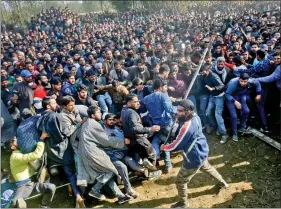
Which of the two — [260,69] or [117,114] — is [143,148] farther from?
[260,69]

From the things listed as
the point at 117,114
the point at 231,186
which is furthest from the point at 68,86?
the point at 231,186

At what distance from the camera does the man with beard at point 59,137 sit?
495cm

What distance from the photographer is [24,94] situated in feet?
23.7

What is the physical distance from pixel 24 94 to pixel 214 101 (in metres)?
4.48

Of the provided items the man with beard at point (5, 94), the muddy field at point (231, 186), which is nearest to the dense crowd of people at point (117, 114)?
the man with beard at point (5, 94)

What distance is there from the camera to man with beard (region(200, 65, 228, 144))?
682 cm

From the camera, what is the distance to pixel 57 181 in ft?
18.8

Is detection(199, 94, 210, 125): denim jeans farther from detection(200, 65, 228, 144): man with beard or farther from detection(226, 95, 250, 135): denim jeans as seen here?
detection(226, 95, 250, 135): denim jeans

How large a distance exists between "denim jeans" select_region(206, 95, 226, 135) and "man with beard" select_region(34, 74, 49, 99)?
3.93 m

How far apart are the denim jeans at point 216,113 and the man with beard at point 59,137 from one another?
3.31 metres

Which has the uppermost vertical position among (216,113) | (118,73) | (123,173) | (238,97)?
(118,73)

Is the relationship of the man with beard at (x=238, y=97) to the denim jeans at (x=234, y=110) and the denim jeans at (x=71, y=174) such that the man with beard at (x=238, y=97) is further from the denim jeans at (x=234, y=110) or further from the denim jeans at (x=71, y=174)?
the denim jeans at (x=71, y=174)

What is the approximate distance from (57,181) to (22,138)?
130 centimetres

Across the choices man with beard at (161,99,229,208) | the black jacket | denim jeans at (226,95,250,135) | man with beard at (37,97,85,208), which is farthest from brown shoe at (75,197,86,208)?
denim jeans at (226,95,250,135)
